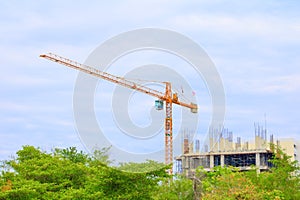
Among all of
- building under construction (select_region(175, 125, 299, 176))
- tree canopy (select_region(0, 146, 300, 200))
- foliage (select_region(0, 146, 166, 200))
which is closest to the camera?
tree canopy (select_region(0, 146, 300, 200))

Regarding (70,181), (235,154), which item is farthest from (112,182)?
(235,154)

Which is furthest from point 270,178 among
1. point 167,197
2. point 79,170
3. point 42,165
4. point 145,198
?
point 42,165

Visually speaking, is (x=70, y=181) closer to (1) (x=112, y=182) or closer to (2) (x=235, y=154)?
(1) (x=112, y=182)

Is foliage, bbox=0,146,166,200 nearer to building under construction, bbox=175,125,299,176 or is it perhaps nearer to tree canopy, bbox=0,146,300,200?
tree canopy, bbox=0,146,300,200

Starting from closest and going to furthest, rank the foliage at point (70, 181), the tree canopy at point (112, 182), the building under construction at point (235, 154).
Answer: the tree canopy at point (112, 182)
the foliage at point (70, 181)
the building under construction at point (235, 154)


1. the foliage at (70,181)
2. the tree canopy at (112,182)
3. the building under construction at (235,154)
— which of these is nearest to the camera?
the tree canopy at (112,182)

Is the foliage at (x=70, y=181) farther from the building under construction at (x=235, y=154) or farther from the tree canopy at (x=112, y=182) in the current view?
the building under construction at (x=235, y=154)

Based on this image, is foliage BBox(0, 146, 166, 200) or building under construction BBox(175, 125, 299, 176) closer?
foliage BBox(0, 146, 166, 200)

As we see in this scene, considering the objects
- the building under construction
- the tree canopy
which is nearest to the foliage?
the tree canopy

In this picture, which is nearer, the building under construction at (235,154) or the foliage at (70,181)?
the foliage at (70,181)

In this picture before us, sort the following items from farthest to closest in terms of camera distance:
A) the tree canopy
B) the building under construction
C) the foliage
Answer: the building under construction
the foliage
the tree canopy

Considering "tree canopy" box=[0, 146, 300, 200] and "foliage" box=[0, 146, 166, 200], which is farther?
"foliage" box=[0, 146, 166, 200]

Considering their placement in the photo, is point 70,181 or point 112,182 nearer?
point 112,182

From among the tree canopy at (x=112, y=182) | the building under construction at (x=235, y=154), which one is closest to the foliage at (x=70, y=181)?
the tree canopy at (x=112, y=182)
